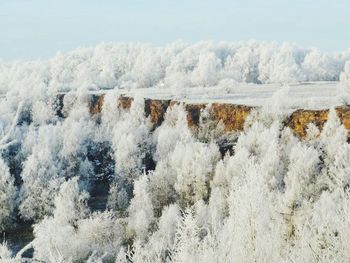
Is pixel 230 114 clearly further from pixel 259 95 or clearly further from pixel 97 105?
pixel 97 105

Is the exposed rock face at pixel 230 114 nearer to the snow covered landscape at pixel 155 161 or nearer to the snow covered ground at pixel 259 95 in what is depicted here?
the snow covered landscape at pixel 155 161

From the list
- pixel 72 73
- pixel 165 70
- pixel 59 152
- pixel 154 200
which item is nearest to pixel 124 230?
pixel 154 200

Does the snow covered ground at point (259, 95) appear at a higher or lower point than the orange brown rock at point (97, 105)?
higher

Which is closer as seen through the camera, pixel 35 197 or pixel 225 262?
pixel 225 262

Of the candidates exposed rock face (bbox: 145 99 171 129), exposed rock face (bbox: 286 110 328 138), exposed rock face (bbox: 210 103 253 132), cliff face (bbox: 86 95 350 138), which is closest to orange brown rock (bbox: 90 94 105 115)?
cliff face (bbox: 86 95 350 138)

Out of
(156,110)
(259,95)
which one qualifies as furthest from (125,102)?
(259,95)

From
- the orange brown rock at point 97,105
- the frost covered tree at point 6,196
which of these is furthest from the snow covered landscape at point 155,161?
the orange brown rock at point 97,105

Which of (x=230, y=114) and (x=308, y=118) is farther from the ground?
(x=308, y=118)

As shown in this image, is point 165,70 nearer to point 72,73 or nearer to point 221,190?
point 72,73
